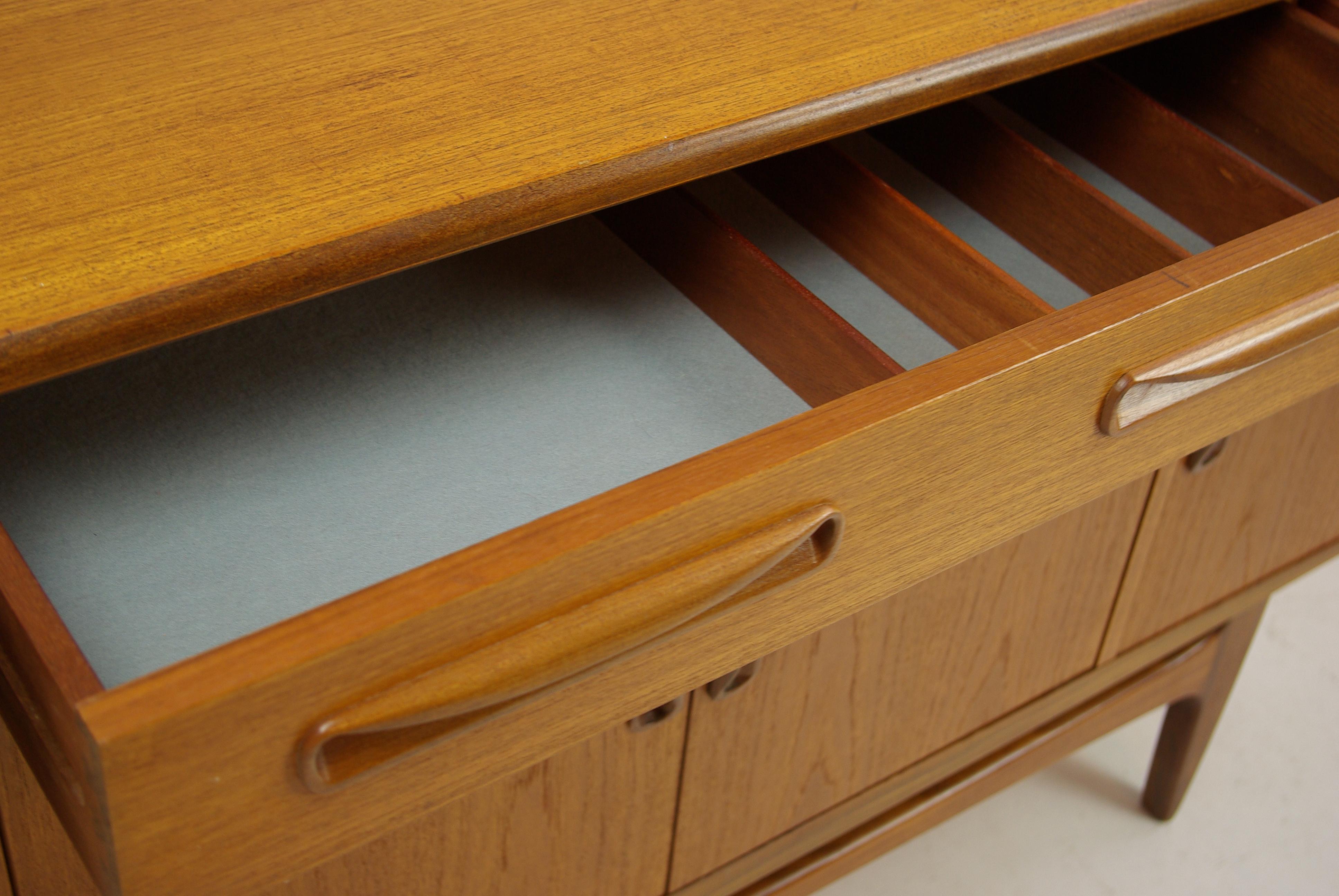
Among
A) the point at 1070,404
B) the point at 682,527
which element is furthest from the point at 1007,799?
the point at 682,527

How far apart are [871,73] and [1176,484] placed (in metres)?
0.35

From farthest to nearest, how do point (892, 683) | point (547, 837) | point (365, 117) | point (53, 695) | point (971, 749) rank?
point (971, 749), point (892, 683), point (547, 837), point (365, 117), point (53, 695)

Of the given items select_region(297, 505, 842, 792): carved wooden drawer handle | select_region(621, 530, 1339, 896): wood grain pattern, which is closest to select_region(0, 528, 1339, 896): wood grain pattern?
select_region(621, 530, 1339, 896): wood grain pattern

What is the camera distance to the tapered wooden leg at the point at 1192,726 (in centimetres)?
99

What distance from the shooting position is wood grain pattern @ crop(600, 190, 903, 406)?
56cm

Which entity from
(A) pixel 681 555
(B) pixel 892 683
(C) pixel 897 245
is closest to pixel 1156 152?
(C) pixel 897 245

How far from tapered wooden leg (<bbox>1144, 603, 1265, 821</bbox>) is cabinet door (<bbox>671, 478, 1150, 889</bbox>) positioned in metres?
0.23

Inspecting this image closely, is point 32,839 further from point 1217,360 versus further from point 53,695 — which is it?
point 1217,360

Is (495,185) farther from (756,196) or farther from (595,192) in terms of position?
(756,196)

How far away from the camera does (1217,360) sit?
54 cm

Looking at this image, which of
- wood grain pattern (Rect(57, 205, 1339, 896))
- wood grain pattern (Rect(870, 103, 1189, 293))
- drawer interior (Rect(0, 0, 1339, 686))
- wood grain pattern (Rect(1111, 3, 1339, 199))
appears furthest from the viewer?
wood grain pattern (Rect(1111, 3, 1339, 199))

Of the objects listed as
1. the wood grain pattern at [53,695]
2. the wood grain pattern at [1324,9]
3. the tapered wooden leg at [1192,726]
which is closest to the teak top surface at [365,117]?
the wood grain pattern at [53,695]

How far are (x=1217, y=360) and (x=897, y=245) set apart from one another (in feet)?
0.53

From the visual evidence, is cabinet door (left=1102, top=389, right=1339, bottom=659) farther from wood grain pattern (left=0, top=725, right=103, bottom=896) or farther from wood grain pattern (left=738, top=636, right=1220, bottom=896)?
wood grain pattern (left=0, top=725, right=103, bottom=896)
